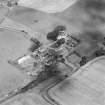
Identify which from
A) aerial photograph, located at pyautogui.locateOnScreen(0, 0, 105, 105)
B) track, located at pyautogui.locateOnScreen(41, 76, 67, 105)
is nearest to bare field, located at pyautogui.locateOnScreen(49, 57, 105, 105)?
aerial photograph, located at pyautogui.locateOnScreen(0, 0, 105, 105)

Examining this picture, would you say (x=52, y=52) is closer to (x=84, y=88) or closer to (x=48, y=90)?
(x=48, y=90)

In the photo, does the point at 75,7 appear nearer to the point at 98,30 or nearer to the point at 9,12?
the point at 98,30

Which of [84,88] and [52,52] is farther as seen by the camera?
[52,52]

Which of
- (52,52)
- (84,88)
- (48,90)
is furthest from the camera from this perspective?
(52,52)

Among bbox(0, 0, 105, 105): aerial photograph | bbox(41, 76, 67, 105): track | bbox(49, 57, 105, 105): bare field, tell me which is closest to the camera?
bbox(41, 76, 67, 105): track

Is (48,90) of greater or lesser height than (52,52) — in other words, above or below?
below

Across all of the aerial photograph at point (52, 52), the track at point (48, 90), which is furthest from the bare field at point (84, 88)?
the track at point (48, 90)

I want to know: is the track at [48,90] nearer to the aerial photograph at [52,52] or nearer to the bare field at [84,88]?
the aerial photograph at [52,52]

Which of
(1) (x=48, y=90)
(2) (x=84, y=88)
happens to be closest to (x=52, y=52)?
(1) (x=48, y=90)

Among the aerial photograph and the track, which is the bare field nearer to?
the aerial photograph
